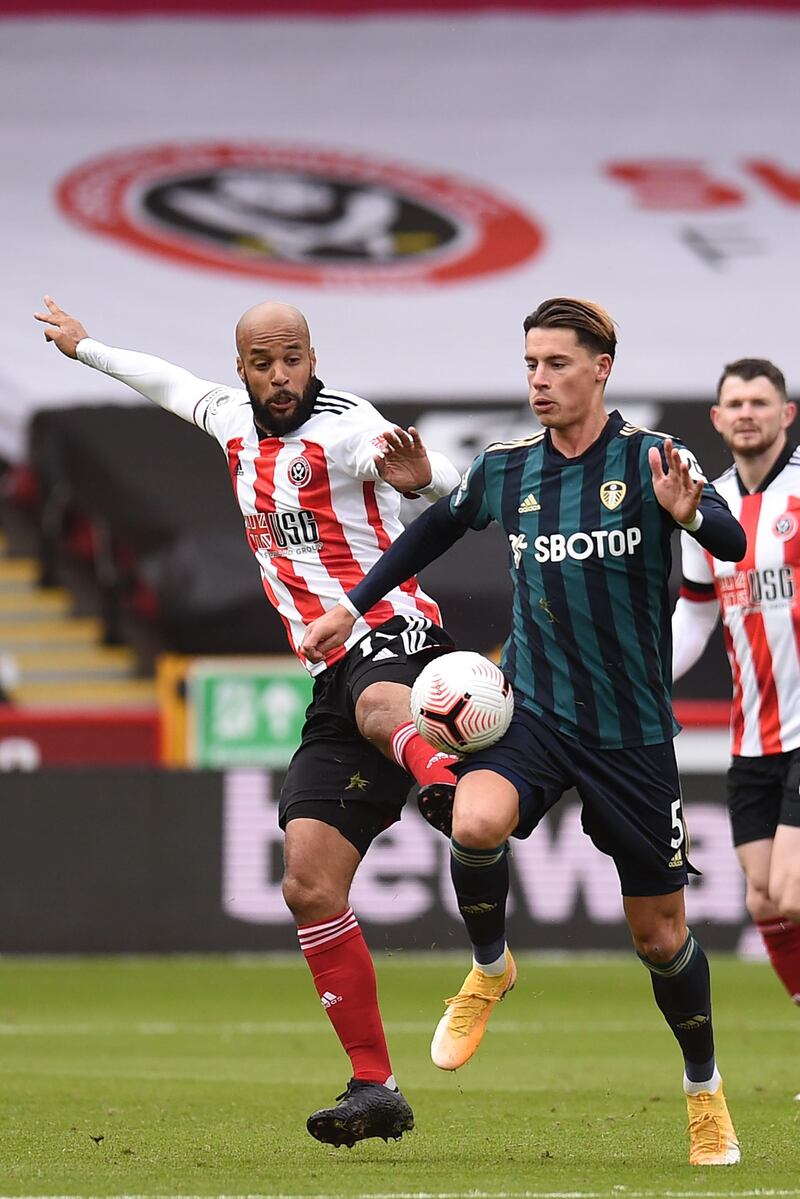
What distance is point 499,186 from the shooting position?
24.1 m

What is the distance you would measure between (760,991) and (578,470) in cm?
698

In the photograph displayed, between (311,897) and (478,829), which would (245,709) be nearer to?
(311,897)

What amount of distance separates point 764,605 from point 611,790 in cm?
223

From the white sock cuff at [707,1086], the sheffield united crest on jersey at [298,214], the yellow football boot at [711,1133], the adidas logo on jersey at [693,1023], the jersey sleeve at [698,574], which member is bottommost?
the yellow football boot at [711,1133]

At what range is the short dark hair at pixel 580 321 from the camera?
588 cm

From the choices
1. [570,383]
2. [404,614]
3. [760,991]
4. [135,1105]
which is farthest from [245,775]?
[570,383]

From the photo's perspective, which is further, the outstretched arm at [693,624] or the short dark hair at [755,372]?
the outstretched arm at [693,624]

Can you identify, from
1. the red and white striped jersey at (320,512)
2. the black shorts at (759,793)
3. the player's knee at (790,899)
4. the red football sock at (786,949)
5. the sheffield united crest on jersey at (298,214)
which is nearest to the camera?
the red and white striped jersey at (320,512)

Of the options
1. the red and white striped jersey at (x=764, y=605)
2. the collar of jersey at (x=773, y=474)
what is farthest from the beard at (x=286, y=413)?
the collar of jersey at (x=773, y=474)

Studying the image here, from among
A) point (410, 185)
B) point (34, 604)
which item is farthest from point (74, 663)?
point (410, 185)

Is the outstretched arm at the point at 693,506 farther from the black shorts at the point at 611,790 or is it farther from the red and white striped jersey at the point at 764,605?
the red and white striped jersey at the point at 764,605

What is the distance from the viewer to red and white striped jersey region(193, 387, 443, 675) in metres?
6.50

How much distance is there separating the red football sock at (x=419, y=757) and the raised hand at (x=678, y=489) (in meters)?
0.98

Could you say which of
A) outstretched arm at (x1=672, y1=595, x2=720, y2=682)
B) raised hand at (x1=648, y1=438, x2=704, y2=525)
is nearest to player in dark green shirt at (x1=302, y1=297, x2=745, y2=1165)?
raised hand at (x1=648, y1=438, x2=704, y2=525)
